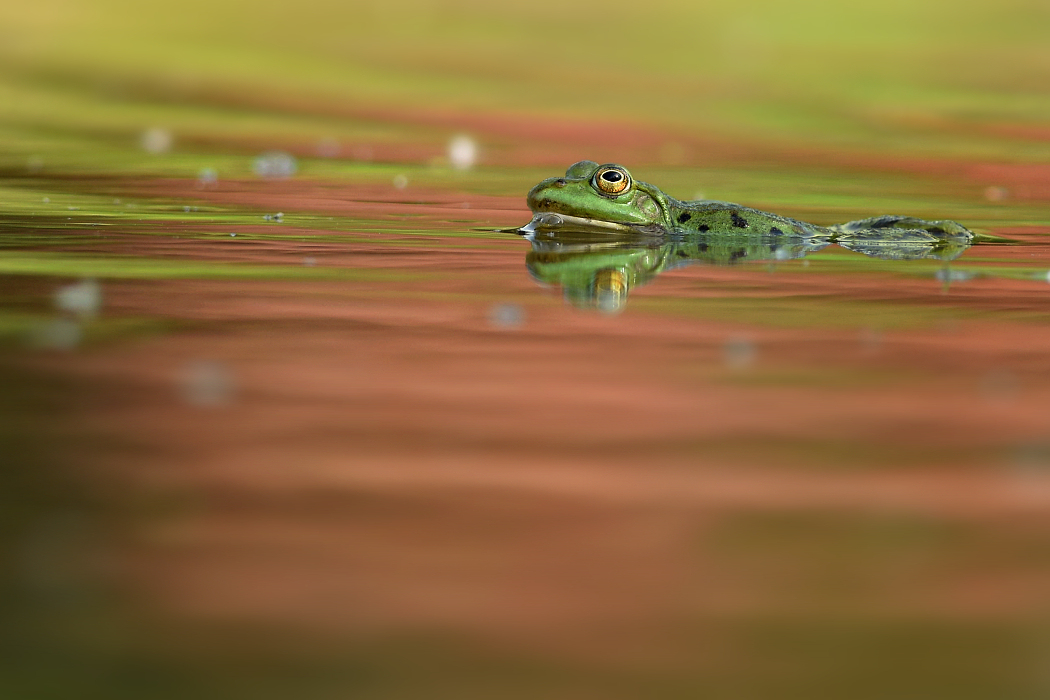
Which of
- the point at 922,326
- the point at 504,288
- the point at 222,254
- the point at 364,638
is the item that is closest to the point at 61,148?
the point at 222,254

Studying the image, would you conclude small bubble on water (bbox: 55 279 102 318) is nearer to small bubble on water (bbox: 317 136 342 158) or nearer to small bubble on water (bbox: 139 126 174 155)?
small bubble on water (bbox: 139 126 174 155)

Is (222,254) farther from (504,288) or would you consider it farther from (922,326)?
(922,326)

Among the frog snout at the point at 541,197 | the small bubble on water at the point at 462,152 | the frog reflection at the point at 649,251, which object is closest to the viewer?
the frog reflection at the point at 649,251

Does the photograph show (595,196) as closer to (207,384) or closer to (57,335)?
(57,335)

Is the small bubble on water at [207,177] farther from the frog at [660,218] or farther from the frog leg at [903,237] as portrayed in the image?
the frog leg at [903,237]

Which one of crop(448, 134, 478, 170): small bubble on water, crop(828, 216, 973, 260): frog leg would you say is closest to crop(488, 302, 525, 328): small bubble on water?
A: crop(828, 216, 973, 260): frog leg

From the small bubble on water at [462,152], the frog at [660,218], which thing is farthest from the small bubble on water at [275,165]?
the frog at [660,218]
